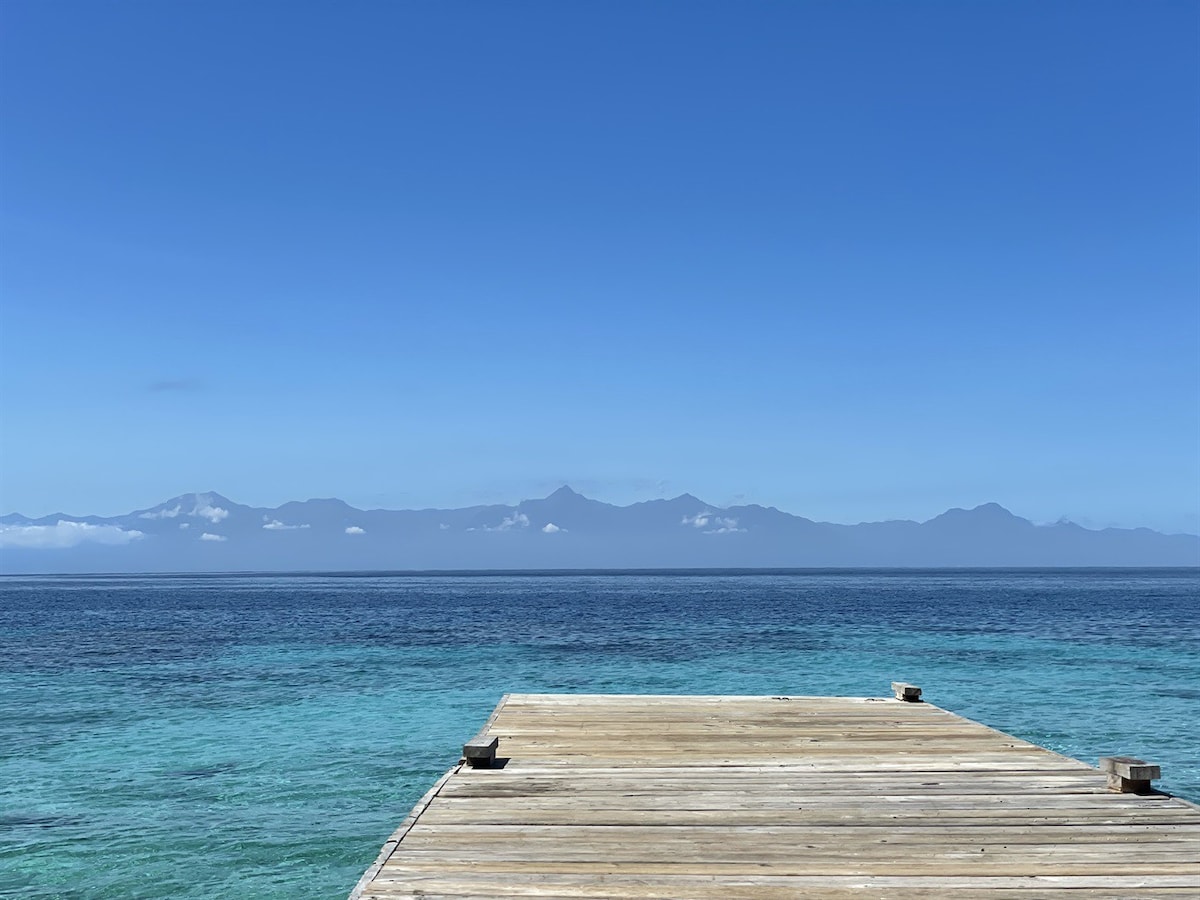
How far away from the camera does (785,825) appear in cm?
837

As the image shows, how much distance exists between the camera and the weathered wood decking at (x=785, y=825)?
271 inches

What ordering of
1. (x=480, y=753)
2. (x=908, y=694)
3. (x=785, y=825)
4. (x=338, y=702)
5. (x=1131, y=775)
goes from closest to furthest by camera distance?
(x=785, y=825) < (x=1131, y=775) < (x=480, y=753) < (x=908, y=694) < (x=338, y=702)

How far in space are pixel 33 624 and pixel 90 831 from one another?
188 ft

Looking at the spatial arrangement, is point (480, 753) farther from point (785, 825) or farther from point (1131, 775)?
point (1131, 775)

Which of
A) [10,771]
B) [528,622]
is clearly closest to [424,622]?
[528,622]

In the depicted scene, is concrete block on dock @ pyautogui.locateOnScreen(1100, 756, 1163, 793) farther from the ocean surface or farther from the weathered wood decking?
the ocean surface

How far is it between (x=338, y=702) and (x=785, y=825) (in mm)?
20531

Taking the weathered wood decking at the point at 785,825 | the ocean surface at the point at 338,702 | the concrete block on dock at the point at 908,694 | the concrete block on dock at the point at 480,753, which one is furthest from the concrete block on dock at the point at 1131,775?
the ocean surface at the point at 338,702

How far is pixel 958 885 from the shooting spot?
6.85 metres

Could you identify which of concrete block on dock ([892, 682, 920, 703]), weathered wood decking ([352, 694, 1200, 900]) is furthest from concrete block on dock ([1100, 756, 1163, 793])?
concrete block on dock ([892, 682, 920, 703])

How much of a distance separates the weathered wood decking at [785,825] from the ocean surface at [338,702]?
430 centimetres

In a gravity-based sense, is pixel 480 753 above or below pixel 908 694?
above

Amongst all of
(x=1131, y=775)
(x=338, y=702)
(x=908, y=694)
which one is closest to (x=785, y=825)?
(x=1131, y=775)

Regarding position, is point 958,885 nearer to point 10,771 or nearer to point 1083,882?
point 1083,882
